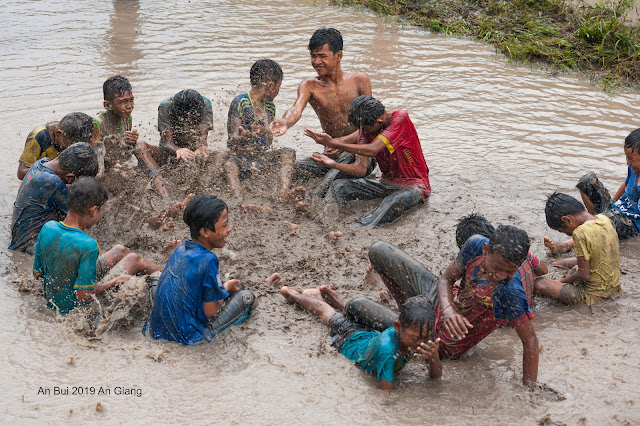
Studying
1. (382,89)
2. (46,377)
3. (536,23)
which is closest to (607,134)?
(382,89)

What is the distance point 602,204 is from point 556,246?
0.64 metres

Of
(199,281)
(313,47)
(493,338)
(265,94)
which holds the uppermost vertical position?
(313,47)

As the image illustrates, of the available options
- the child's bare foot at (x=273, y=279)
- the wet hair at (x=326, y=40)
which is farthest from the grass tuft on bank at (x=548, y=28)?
the child's bare foot at (x=273, y=279)

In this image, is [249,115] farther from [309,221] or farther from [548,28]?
[548,28]

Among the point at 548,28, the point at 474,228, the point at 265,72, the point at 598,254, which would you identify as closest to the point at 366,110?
the point at 265,72

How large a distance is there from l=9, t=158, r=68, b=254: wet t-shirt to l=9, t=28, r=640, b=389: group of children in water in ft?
0.04

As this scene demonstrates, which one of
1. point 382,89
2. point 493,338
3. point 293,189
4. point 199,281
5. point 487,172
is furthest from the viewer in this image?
point 382,89

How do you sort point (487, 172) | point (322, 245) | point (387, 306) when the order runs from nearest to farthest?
point (387, 306) < point (322, 245) < point (487, 172)

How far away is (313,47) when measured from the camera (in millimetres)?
6578

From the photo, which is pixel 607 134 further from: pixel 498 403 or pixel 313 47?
pixel 498 403

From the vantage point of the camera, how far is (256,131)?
6.52m

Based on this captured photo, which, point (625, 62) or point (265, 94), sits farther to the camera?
point (625, 62)

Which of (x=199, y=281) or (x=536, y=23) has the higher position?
(x=536, y=23)

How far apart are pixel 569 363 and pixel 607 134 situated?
180 inches
